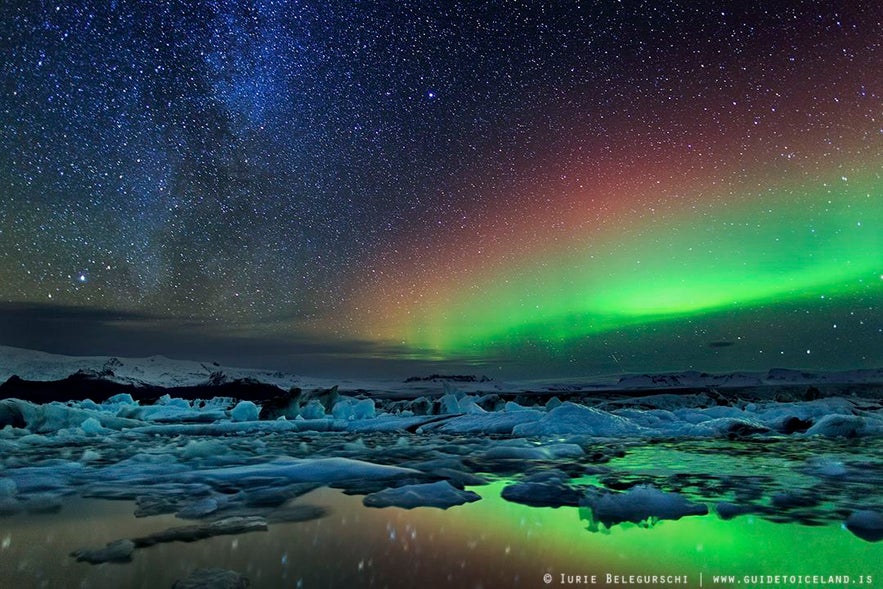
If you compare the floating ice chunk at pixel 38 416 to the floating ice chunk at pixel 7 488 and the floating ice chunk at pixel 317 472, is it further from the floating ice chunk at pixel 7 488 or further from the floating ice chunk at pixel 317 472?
the floating ice chunk at pixel 317 472

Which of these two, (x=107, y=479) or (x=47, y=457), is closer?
(x=107, y=479)

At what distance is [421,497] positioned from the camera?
15.8 ft

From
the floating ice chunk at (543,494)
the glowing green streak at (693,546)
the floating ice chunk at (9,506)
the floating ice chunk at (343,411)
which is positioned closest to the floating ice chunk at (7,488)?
the floating ice chunk at (9,506)

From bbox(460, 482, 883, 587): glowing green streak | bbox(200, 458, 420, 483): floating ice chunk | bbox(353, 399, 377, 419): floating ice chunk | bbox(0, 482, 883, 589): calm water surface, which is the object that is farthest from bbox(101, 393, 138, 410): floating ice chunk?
bbox(460, 482, 883, 587): glowing green streak

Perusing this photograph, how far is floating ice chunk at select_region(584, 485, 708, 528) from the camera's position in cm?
414

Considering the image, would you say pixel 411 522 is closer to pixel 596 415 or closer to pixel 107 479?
pixel 107 479

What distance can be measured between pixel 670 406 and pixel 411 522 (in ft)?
62.5

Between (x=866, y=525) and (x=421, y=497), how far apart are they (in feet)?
11.4

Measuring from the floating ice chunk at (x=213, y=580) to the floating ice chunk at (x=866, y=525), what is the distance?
4.09 metres

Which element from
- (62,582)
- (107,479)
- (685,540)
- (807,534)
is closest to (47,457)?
(107,479)

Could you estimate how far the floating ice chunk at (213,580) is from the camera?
8.58 ft

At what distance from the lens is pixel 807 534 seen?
3.62 metres

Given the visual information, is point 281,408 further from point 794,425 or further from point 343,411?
point 794,425

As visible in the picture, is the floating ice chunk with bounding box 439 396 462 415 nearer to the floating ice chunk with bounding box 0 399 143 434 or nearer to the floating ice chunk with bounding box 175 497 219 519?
the floating ice chunk with bounding box 0 399 143 434
